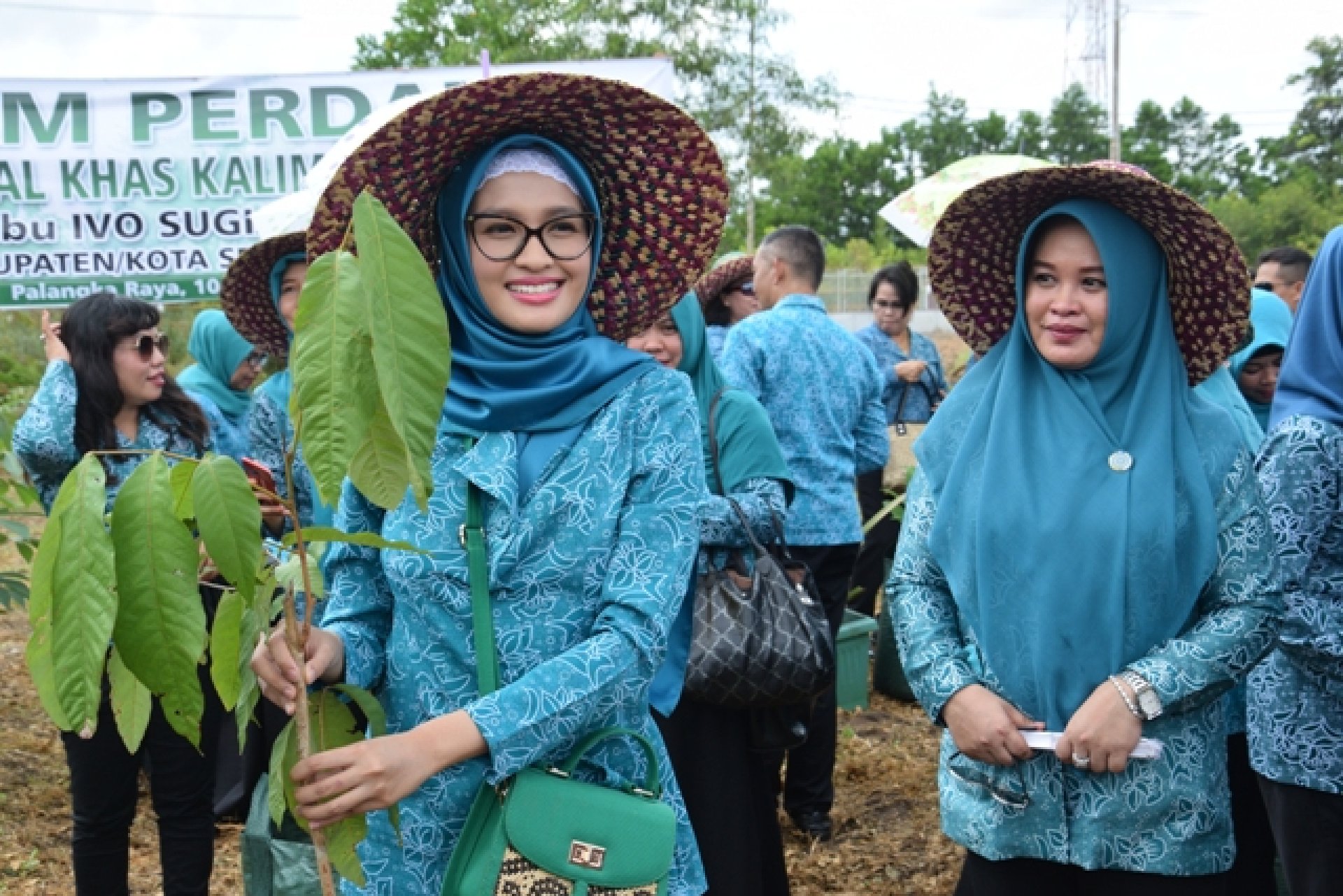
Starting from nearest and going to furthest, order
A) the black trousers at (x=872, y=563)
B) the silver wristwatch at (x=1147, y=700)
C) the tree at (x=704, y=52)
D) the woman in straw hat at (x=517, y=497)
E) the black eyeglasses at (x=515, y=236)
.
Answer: the woman in straw hat at (x=517, y=497)
the black eyeglasses at (x=515, y=236)
the silver wristwatch at (x=1147, y=700)
the black trousers at (x=872, y=563)
the tree at (x=704, y=52)

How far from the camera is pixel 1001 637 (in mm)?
2242

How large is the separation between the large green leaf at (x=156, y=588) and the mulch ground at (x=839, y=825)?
11.2 feet

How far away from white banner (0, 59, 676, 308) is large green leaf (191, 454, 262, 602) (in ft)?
17.6

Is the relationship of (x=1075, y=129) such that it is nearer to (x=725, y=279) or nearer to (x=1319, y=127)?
(x=1319, y=127)

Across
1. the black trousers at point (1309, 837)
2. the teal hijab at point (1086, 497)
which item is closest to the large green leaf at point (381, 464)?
the teal hijab at point (1086, 497)

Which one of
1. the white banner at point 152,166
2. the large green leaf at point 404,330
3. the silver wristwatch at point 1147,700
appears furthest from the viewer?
the white banner at point 152,166

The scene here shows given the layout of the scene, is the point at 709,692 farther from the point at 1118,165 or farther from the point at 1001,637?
the point at 1118,165

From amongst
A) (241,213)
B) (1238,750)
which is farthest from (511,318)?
(241,213)

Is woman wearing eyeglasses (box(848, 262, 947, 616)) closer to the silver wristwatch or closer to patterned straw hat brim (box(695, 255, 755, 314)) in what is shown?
patterned straw hat brim (box(695, 255, 755, 314))

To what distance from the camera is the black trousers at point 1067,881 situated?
7.07 feet

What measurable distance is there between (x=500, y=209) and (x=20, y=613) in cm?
796

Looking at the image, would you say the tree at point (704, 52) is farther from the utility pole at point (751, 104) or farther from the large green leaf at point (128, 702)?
the large green leaf at point (128, 702)

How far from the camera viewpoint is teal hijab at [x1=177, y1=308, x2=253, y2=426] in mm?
5367

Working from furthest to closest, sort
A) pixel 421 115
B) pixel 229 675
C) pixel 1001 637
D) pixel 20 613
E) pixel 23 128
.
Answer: pixel 20 613 → pixel 23 128 → pixel 1001 637 → pixel 421 115 → pixel 229 675
